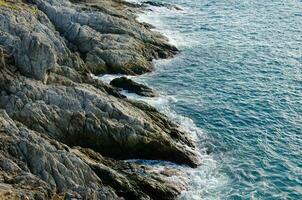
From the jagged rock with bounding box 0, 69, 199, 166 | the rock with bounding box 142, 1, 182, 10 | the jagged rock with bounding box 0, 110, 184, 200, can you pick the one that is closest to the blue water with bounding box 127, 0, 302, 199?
the rock with bounding box 142, 1, 182, 10

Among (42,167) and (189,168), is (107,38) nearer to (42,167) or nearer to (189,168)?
(189,168)

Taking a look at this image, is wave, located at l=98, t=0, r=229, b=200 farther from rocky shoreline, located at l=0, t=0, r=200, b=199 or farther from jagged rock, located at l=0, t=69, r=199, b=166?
jagged rock, located at l=0, t=69, r=199, b=166

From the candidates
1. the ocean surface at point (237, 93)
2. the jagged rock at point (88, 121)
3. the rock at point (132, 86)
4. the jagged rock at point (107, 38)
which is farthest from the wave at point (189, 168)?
the jagged rock at point (107, 38)

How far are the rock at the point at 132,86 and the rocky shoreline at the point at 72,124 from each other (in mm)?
271

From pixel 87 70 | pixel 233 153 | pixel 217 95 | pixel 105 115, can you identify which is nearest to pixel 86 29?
pixel 87 70

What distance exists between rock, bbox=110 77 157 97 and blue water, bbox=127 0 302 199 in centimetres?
301

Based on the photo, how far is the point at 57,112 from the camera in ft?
153

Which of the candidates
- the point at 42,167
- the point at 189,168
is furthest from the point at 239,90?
the point at 42,167

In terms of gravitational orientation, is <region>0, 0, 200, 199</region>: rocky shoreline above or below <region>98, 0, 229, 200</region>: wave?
above

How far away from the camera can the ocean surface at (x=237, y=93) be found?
154 ft

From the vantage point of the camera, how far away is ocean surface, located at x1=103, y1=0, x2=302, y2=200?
4697cm

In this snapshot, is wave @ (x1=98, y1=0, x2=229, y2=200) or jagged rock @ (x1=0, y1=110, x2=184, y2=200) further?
wave @ (x1=98, y1=0, x2=229, y2=200)

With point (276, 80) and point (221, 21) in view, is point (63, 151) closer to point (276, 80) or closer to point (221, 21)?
point (276, 80)

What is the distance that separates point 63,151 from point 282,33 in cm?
6425
